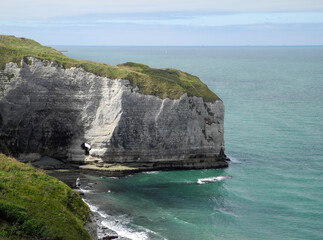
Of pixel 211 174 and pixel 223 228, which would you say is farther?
pixel 211 174

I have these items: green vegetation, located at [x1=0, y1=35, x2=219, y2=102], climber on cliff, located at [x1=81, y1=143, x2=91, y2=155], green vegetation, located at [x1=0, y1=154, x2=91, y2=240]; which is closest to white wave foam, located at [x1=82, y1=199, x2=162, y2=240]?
green vegetation, located at [x1=0, y1=154, x2=91, y2=240]

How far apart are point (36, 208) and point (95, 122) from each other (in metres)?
35.0

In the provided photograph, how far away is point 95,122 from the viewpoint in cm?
7550

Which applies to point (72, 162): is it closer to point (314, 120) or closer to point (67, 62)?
point (67, 62)

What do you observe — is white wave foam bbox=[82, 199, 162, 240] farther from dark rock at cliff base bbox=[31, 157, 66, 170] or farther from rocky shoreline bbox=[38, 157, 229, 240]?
dark rock at cliff base bbox=[31, 157, 66, 170]

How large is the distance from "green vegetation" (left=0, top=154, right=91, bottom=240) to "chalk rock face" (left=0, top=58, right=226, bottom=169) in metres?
26.1

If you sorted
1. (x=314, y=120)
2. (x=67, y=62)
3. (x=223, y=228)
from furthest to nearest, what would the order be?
(x=314, y=120) → (x=67, y=62) → (x=223, y=228)

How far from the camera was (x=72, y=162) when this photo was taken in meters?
75.1

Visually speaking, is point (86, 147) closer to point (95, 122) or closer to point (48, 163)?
point (95, 122)

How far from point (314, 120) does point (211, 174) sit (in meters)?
40.4

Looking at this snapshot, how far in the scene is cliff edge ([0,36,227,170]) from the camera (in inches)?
2906

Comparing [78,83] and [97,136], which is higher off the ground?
[78,83]

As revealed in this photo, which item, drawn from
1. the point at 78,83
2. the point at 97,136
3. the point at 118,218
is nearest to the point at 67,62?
the point at 78,83

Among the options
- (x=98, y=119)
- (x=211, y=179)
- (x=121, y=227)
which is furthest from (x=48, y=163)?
(x=121, y=227)
